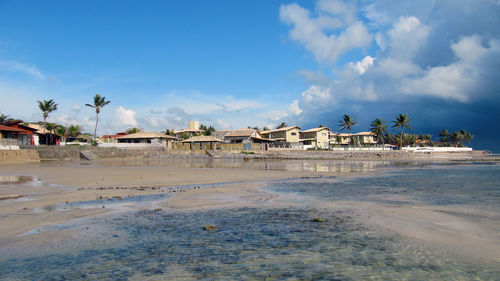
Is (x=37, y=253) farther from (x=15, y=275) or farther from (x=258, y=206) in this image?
(x=258, y=206)

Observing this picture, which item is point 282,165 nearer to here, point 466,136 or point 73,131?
point 73,131

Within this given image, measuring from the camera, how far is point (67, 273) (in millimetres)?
5273

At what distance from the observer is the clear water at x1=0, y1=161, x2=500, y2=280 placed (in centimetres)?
531

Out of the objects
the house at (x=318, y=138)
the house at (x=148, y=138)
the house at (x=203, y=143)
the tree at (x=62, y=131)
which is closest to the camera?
the house at (x=203, y=143)

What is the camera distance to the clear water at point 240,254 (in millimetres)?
5312

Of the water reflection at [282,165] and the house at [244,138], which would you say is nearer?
the water reflection at [282,165]

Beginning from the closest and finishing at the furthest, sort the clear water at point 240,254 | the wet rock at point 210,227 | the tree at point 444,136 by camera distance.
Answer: the clear water at point 240,254
the wet rock at point 210,227
the tree at point 444,136

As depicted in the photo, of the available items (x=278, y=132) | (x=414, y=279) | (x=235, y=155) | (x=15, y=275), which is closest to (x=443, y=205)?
(x=414, y=279)

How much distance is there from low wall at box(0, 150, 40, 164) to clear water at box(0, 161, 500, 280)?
131 feet

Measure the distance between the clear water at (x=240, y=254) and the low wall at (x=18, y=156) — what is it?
40.0 metres

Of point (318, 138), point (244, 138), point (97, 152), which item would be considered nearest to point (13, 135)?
point (97, 152)

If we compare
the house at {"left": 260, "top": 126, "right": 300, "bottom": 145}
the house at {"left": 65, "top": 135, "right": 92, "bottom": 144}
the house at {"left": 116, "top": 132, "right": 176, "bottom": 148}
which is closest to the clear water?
the house at {"left": 116, "top": 132, "right": 176, "bottom": 148}

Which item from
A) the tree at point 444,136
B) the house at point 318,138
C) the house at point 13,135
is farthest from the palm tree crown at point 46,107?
the tree at point 444,136

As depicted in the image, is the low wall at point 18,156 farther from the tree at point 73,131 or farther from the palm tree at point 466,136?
the palm tree at point 466,136
